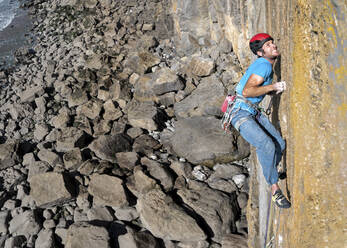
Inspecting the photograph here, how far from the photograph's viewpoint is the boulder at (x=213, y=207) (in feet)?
23.6

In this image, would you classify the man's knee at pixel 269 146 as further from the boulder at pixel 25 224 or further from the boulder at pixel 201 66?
the boulder at pixel 201 66

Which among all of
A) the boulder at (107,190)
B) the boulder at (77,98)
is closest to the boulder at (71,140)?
the boulder at (77,98)

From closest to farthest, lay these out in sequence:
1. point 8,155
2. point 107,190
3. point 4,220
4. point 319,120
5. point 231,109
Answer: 1. point 319,120
2. point 231,109
3. point 4,220
4. point 107,190
5. point 8,155

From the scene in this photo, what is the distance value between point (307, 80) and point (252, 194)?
157 inches

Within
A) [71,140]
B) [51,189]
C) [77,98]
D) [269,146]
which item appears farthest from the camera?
[77,98]

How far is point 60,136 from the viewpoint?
1128 centimetres

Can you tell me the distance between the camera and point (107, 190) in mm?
8445

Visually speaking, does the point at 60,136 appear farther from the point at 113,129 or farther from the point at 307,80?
the point at 307,80

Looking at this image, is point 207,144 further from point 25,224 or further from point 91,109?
point 91,109

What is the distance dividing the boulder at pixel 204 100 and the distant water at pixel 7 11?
18.8 meters

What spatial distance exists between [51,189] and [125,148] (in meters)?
2.62

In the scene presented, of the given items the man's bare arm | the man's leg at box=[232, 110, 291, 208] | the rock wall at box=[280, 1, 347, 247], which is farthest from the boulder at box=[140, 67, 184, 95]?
the rock wall at box=[280, 1, 347, 247]

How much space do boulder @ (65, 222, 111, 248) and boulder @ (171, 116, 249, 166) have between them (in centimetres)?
335

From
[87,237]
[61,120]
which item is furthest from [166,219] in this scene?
[61,120]
